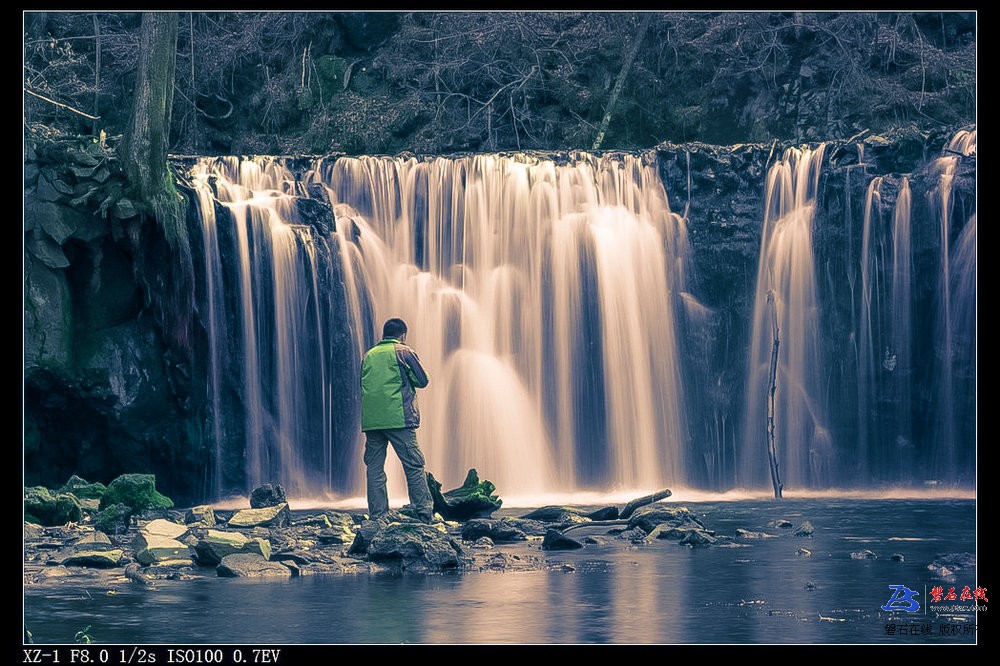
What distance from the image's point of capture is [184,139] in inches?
1199

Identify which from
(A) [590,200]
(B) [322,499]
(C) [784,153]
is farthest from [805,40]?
(B) [322,499]

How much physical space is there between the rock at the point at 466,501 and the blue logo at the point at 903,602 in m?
5.98

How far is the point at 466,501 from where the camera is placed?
15.7 meters

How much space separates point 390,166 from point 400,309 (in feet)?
7.97

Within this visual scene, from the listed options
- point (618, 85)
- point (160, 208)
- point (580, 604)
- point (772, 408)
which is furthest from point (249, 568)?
point (618, 85)

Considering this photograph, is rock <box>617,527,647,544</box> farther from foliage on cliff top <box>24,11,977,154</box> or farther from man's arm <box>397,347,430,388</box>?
foliage on cliff top <box>24,11,977,154</box>

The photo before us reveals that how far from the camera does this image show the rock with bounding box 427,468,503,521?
15.6 metres

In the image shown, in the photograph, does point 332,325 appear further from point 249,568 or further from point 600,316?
point 249,568

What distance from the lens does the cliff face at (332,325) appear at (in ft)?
64.3

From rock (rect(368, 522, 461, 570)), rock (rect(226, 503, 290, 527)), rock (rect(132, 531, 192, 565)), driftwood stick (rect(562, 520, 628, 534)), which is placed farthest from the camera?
driftwood stick (rect(562, 520, 628, 534))

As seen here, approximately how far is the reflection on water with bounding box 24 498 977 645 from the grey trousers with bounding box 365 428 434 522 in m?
1.36

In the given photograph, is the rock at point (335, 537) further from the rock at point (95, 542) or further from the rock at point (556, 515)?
the rock at point (556, 515)

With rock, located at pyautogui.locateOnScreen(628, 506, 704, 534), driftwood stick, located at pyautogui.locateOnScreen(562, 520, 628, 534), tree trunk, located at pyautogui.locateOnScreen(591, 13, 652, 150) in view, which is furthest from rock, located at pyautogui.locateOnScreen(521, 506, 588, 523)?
tree trunk, located at pyautogui.locateOnScreen(591, 13, 652, 150)

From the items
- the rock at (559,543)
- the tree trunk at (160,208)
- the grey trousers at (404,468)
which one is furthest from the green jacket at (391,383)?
the tree trunk at (160,208)
